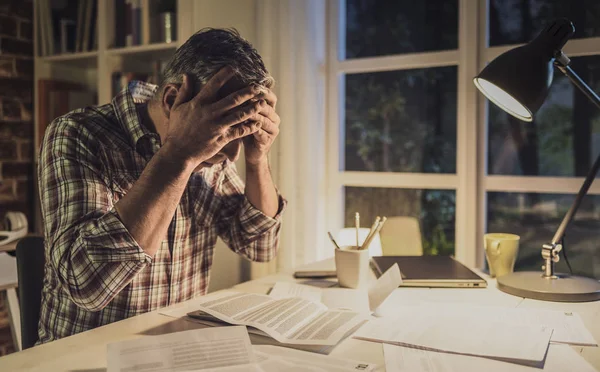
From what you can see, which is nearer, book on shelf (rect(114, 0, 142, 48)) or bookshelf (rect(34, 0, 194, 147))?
bookshelf (rect(34, 0, 194, 147))

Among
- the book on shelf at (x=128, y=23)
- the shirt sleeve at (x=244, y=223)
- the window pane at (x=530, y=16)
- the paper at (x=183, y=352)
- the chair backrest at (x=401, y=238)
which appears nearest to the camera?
the paper at (x=183, y=352)

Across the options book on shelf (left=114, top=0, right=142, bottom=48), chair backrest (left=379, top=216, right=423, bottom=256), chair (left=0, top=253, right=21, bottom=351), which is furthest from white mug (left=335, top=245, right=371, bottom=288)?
book on shelf (left=114, top=0, right=142, bottom=48)

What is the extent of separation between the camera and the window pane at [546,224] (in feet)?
7.03

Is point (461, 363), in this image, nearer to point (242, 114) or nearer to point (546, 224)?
point (242, 114)

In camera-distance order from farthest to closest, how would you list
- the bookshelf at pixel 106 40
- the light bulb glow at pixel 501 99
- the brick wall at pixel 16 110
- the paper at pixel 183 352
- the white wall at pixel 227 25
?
the brick wall at pixel 16 110, the bookshelf at pixel 106 40, the white wall at pixel 227 25, the light bulb glow at pixel 501 99, the paper at pixel 183 352

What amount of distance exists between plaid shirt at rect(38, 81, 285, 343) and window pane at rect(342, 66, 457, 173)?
114 centimetres

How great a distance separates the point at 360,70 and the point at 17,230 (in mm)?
1688

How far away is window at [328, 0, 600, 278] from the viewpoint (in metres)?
2.15

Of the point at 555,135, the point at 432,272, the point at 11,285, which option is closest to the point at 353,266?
the point at 432,272

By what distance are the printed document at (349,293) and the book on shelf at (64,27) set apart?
1887mm

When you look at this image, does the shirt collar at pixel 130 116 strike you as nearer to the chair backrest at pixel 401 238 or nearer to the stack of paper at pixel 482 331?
the stack of paper at pixel 482 331

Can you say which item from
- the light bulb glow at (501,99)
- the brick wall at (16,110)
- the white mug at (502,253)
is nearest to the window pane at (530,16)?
the light bulb glow at (501,99)

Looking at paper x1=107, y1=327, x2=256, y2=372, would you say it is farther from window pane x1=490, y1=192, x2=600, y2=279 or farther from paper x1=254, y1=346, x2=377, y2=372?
window pane x1=490, y1=192, x2=600, y2=279

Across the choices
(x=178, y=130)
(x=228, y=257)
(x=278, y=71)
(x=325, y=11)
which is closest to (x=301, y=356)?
(x=178, y=130)
